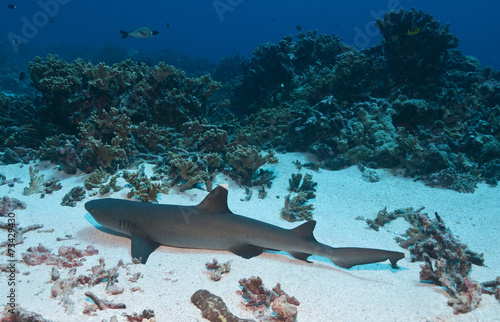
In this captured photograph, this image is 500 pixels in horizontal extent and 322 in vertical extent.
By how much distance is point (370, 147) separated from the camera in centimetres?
850

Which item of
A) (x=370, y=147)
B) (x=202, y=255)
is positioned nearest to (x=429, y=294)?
(x=202, y=255)

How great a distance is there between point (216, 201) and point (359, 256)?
2.07m

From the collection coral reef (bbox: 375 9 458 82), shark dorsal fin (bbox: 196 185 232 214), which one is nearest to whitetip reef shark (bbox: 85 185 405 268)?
shark dorsal fin (bbox: 196 185 232 214)

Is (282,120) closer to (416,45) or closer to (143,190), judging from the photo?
(416,45)

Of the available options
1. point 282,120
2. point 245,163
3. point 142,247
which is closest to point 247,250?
point 142,247

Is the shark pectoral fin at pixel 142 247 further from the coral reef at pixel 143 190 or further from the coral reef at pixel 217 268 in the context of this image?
the coral reef at pixel 143 190

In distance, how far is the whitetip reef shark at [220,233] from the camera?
3586 millimetres

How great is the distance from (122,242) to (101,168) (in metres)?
2.51

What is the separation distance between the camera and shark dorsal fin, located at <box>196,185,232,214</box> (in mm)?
3614

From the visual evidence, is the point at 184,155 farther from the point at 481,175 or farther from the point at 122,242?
the point at 481,175

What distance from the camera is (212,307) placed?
8.15 ft

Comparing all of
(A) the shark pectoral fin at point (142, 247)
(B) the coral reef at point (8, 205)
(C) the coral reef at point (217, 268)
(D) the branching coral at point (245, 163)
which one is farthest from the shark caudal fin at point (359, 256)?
(B) the coral reef at point (8, 205)

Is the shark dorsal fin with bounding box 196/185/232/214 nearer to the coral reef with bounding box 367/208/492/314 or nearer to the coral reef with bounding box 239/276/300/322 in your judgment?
the coral reef with bounding box 239/276/300/322

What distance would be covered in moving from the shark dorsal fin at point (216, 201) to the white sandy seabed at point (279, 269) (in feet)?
2.13
